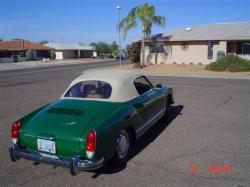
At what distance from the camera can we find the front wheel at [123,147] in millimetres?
4777

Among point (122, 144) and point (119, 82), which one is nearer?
point (122, 144)

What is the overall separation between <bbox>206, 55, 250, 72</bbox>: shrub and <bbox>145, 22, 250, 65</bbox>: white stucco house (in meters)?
3.61

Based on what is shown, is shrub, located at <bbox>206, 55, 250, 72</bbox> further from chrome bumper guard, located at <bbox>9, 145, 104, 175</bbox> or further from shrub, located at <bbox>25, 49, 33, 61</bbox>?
shrub, located at <bbox>25, 49, 33, 61</bbox>

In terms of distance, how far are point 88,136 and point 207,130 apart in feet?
12.2

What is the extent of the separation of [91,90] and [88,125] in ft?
4.48

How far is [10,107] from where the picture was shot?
10.1 meters

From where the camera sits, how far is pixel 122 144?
16.1 feet

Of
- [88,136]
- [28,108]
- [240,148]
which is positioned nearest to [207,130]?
[240,148]

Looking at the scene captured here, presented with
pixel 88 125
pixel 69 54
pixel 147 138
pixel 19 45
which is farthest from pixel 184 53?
pixel 69 54

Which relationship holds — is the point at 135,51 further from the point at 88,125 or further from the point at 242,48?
the point at 88,125

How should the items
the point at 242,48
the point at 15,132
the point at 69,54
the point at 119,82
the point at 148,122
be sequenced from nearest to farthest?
the point at 15,132 < the point at 119,82 < the point at 148,122 < the point at 242,48 < the point at 69,54

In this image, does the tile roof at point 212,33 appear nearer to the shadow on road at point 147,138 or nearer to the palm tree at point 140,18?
the palm tree at point 140,18
